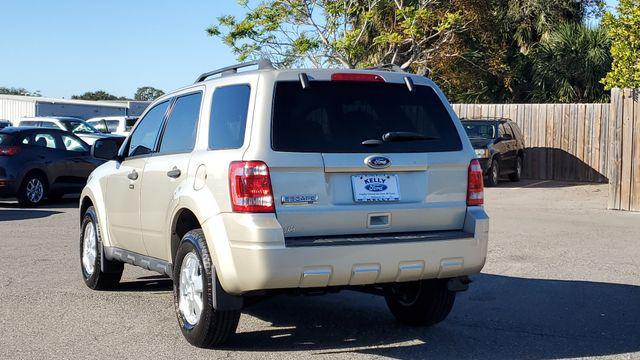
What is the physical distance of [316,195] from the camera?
5934mm

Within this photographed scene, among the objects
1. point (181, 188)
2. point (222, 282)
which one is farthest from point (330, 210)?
point (181, 188)

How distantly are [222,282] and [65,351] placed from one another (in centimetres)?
131

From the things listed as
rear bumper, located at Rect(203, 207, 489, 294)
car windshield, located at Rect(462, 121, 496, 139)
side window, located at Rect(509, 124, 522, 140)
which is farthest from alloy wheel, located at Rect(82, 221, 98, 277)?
side window, located at Rect(509, 124, 522, 140)

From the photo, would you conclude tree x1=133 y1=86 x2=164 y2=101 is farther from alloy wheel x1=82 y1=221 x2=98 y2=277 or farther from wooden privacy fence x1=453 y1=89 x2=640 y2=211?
alloy wheel x1=82 y1=221 x2=98 y2=277

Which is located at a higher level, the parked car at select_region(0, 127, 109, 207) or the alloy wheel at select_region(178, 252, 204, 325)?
the parked car at select_region(0, 127, 109, 207)

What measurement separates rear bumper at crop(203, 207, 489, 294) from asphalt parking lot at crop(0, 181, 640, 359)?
0.61 metres

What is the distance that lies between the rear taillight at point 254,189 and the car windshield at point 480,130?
18197 millimetres

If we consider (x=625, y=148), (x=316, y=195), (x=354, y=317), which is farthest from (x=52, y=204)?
(x=316, y=195)

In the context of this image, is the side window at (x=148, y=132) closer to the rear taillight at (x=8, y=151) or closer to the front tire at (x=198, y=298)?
the front tire at (x=198, y=298)

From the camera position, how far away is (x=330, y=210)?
19.5 feet

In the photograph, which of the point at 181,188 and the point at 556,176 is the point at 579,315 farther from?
the point at 556,176

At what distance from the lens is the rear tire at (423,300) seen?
692 cm

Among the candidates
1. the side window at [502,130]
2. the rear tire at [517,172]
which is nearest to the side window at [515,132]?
the side window at [502,130]

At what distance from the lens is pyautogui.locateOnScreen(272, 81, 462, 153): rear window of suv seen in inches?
239
